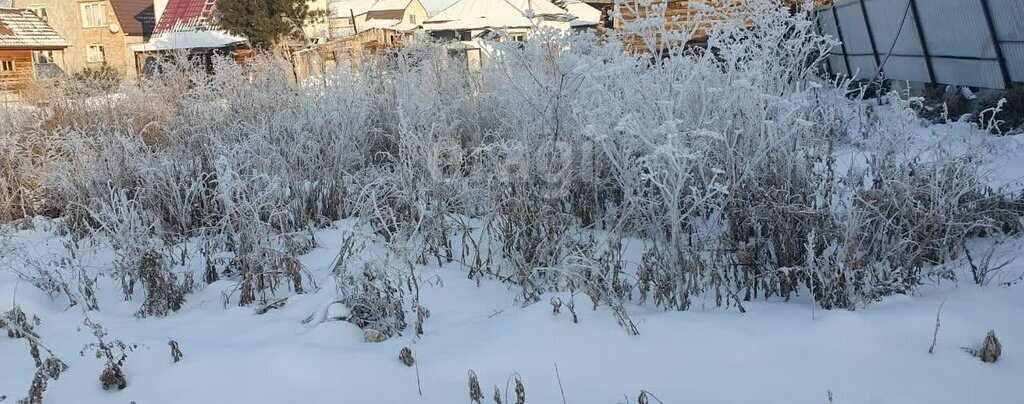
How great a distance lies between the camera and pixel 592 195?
443 cm

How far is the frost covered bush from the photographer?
10.8ft

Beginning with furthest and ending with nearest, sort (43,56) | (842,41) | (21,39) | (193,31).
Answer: (43,56) < (193,31) < (21,39) < (842,41)

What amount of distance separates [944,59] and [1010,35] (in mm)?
1452

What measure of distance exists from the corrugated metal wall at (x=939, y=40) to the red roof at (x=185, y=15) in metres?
26.2

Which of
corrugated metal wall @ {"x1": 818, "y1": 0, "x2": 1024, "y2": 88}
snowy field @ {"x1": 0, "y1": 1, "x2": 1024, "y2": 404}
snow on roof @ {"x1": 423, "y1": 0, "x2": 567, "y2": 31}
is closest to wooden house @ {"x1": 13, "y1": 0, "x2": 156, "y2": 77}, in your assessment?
snow on roof @ {"x1": 423, "y1": 0, "x2": 567, "y2": 31}

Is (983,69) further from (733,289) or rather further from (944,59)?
(733,289)

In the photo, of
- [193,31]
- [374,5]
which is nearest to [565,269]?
[193,31]

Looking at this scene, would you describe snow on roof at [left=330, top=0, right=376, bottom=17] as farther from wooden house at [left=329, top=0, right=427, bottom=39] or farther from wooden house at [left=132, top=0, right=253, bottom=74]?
wooden house at [left=132, top=0, right=253, bottom=74]

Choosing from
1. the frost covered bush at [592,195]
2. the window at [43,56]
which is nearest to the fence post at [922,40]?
the frost covered bush at [592,195]

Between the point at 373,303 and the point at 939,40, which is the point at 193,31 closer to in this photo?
the point at 939,40

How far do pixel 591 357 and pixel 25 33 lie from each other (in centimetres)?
3164

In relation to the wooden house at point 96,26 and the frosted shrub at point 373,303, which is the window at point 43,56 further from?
the frosted shrub at point 373,303

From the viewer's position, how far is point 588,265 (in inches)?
130

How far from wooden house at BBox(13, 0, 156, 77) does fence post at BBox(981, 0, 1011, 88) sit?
36.1 meters
